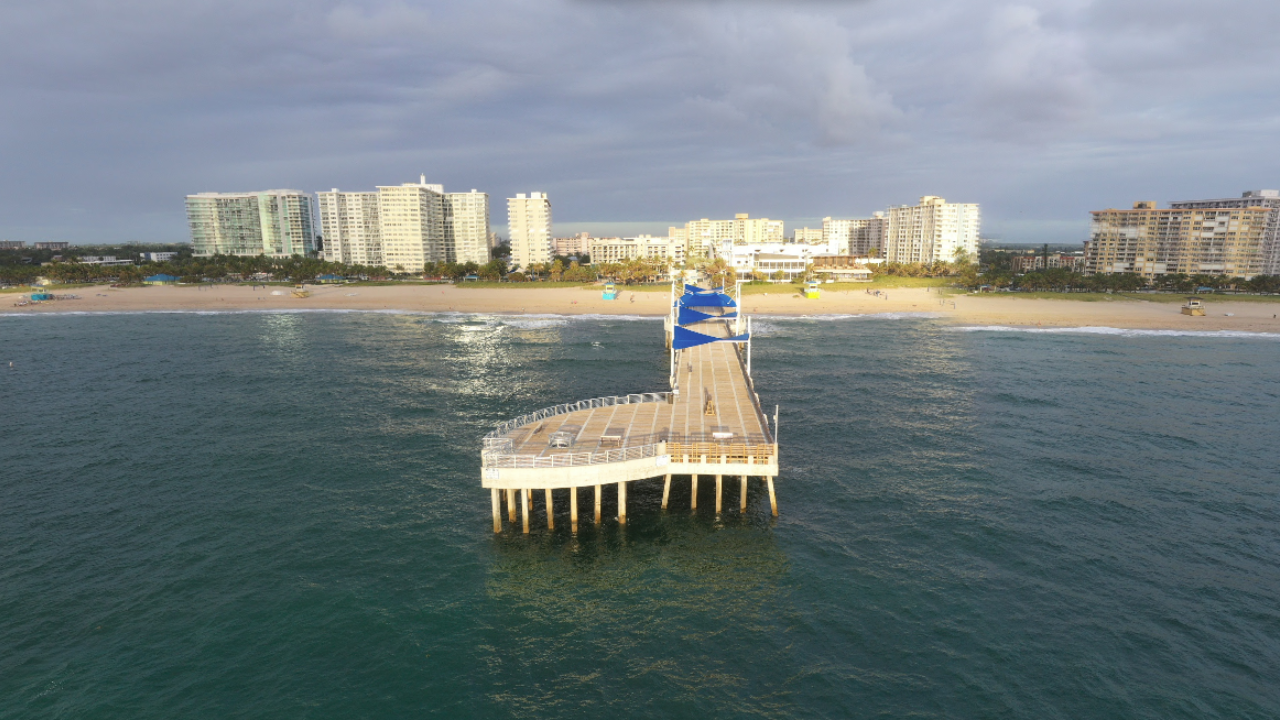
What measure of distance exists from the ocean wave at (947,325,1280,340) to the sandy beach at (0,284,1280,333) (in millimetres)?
2889

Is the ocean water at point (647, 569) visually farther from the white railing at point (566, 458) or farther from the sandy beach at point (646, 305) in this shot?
the sandy beach at point (646, 305)

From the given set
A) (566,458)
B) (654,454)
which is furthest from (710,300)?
(566,458)

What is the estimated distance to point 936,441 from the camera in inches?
1754

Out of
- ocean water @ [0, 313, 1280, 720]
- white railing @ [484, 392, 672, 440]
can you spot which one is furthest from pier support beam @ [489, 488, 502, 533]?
white railing @ [484, 392, 672, 440]

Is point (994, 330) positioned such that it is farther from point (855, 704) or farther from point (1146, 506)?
point (855, 704)

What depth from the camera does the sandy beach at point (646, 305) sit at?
105 meters

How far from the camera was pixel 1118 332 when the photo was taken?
94375 mm

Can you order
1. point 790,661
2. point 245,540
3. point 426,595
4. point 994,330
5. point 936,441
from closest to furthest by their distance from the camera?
1. point 790,661
2. point 426,595
3. point 245,540
4. point 936,441
5. point 994,330

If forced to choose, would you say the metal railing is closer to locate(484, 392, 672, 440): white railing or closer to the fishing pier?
the fishing pier

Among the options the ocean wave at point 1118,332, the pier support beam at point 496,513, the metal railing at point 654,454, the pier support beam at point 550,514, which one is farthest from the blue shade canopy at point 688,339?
the ocean wave at point 1118,332

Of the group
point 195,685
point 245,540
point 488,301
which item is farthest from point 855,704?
point 488,301

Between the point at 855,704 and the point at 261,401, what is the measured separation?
54.6m

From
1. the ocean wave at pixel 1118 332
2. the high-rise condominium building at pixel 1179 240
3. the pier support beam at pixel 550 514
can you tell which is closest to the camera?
the pier support beam at pixel 550 514

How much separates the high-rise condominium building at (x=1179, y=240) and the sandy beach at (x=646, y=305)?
1937 inches
